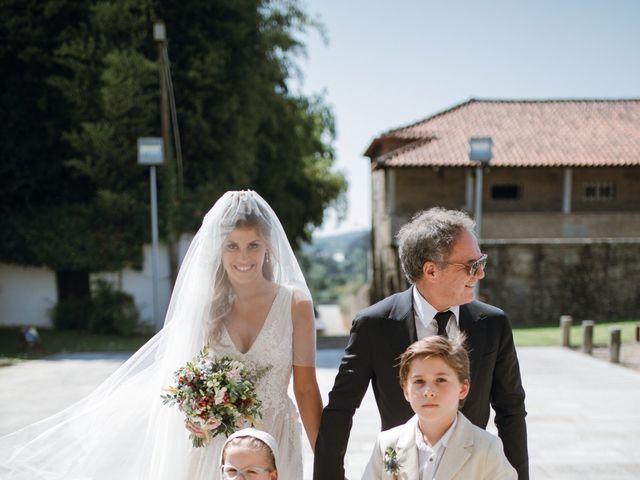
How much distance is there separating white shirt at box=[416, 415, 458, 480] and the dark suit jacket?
211 mm

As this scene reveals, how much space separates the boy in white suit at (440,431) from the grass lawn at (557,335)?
1216 centimetres

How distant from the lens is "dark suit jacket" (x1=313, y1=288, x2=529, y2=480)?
243cm

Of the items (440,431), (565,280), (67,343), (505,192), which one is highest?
(505,192)

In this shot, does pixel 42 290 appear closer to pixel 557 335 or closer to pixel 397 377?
pixel 557 335

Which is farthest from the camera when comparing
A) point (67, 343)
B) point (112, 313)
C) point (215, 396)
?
point (112, 313)

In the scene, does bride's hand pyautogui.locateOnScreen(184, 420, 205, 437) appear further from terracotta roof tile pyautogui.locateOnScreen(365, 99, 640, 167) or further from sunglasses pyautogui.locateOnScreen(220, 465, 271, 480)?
terracotta roof tile pyautogui.locateOnScreen(365, 99, 640, 167)

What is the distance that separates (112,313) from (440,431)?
1605 centimetres

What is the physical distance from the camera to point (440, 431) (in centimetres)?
224

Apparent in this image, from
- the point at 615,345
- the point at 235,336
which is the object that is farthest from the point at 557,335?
the point at 235,336

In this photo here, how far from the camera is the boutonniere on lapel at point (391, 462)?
225 centimetres

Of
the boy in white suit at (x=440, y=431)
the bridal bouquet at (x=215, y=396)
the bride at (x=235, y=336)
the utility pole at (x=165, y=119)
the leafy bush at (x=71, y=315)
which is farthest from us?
the leafy bush at (x=71, y=315)

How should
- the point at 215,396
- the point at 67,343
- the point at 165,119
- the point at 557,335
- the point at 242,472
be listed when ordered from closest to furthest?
the point at 242,472, the point at 215,396, the point at 67,343, the point at 557,335, the point at 165,119

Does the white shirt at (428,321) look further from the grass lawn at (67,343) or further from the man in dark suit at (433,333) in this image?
the grass lawn at (67,343)

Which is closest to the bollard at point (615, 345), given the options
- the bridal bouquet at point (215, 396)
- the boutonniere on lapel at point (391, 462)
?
the bridal bouquet at point (215, 396)
